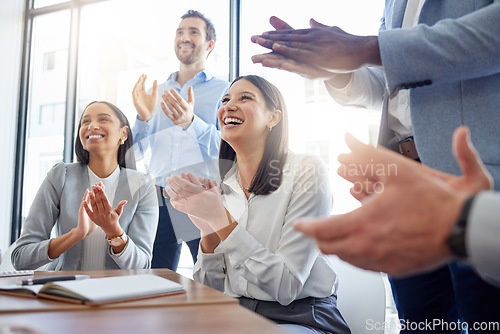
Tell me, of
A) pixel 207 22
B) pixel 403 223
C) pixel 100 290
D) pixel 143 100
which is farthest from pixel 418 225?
pixel 207 22

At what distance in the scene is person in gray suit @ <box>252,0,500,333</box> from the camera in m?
0.75

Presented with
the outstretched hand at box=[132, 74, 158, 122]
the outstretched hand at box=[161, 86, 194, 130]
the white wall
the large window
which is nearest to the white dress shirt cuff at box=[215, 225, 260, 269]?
the outstretched hand at box=[161, 86, 194, 130]

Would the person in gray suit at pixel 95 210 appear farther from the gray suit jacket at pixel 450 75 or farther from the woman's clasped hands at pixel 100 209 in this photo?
the gray suit jacket at pixel 450 75

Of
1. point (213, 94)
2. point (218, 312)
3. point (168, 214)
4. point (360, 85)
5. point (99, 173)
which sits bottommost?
point (218, 312)

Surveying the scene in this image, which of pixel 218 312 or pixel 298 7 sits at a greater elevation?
pixel 298 7

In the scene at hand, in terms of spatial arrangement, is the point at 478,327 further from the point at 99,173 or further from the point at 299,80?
the point at 299,80

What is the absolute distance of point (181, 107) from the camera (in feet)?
6.84

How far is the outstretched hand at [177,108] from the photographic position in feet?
6.80

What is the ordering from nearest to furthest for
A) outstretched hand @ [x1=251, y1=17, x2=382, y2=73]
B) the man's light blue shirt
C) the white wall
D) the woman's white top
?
outstretched hand @ [x1=251, y1=17, x2=382, y2=73], the woman's white top, the man's light blue shirt, the white wall

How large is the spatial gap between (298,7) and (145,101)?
A: 4.03 ft

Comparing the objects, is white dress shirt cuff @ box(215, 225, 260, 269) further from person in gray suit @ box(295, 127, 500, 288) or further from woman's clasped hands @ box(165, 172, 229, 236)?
person in gray suit @ box(295, 127, 500, 288)

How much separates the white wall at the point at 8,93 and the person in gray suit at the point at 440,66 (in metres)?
3.73

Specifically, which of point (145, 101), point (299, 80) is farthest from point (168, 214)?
point (299, 80)

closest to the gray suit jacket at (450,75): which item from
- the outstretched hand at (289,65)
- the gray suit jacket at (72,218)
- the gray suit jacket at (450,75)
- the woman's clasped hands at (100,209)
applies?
the gray suit jacket at (450,75)
